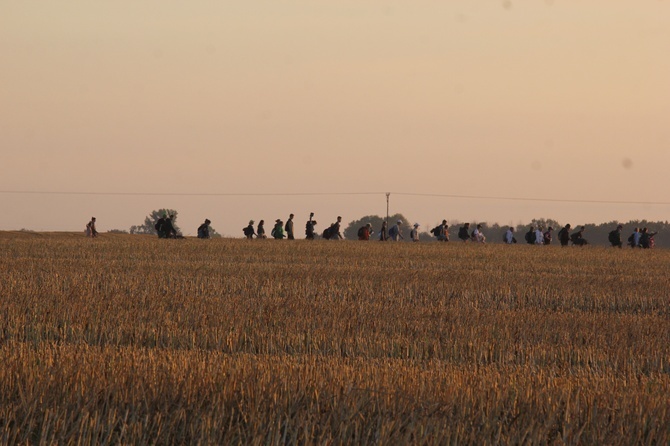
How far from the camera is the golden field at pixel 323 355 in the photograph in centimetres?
695

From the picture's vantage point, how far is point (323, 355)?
11.8m

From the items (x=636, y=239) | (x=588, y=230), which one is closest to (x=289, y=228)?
(x=636, y=239)

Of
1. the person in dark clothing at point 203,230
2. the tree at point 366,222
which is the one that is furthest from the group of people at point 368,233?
the tree at point 366,222

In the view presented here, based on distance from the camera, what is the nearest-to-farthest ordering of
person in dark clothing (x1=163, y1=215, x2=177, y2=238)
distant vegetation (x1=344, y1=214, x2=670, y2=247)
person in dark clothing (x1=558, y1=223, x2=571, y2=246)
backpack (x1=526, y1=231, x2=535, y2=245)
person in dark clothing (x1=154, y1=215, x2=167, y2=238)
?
person in dark clothing (x1=163, y1=215, x2=177, y2=238) → person in dark clothing (x1=154, y1=215, x2=167, y2=238) → person in dark clothing (x1=558, y1=223, x2=571, y2=246) → backpack (x1=526, y1=231, x2=535, y2=245) → distant vegetation (x1=344, y1=214, x2=670, y2=247)

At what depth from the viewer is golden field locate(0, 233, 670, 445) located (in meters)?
6.95

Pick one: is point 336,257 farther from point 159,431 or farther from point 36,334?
point 159,431

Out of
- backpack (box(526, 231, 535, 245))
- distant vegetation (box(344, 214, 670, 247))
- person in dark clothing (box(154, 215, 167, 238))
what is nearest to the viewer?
person in dark clothing (box(154, 215, 167, 238))

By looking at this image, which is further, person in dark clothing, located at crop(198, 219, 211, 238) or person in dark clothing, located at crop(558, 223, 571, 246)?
person in dark clothing, located at crop(558, 223, 571, 246)

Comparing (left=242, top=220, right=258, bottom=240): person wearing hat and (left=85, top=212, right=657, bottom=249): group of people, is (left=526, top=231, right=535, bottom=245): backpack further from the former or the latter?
(left=242, top=220, right=258, bottom=240): person wearing hat

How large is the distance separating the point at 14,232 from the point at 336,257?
2458 centimetres

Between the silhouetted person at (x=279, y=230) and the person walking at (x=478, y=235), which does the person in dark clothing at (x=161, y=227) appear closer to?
the silhouetted person at (x=279, y=230)

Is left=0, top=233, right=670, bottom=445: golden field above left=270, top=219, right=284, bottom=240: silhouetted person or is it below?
below

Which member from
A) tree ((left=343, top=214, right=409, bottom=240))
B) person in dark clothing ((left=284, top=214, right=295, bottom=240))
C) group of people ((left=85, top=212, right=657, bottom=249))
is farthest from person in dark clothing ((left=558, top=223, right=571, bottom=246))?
tree ((left=343, top=214, right=409, bottom=240))

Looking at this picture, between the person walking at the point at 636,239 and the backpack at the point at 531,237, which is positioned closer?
the person walking at the point at 636,239
